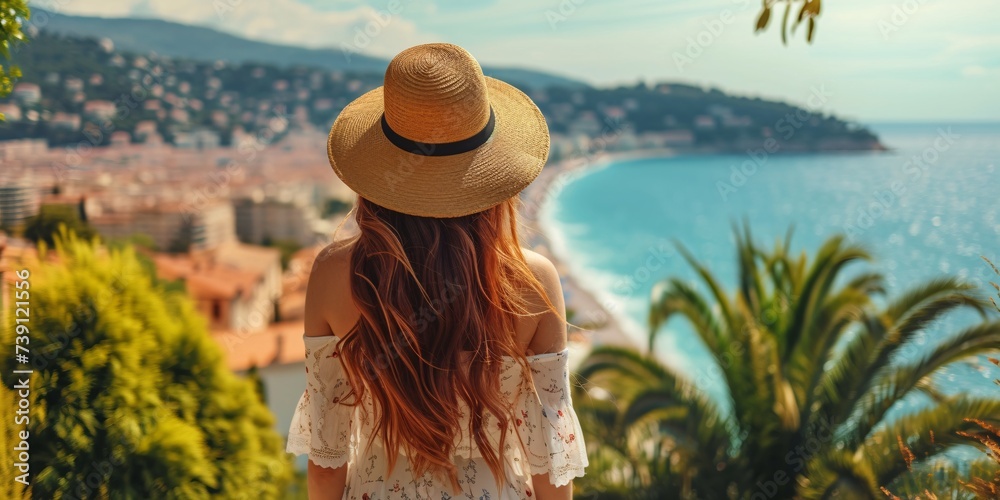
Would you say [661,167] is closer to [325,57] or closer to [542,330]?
[325,57]

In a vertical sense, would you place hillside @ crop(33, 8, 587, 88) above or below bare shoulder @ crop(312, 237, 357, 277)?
below

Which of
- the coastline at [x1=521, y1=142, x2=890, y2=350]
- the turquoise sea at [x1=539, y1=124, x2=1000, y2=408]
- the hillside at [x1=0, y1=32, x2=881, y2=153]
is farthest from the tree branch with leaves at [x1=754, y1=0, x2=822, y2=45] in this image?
the turquoise sea at [x1=539, y1=124, x2=1000, y2=408]

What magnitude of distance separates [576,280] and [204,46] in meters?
24.6

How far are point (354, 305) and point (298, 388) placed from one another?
17.6 meters

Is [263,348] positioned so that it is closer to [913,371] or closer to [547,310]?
[913,371]

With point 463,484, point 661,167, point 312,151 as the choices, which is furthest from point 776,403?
point 661,167

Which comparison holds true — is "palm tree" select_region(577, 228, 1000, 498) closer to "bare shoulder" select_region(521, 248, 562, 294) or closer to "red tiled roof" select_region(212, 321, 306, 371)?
"bare shoulder" select_region(521, 248, 562, 294)

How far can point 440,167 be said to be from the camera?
1.33 meters

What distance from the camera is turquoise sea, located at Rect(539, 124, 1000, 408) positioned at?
3812cm

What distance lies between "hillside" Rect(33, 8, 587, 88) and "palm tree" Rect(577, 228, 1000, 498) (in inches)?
1321

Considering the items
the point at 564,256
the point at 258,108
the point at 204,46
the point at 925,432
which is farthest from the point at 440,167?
→ the point at 564,256

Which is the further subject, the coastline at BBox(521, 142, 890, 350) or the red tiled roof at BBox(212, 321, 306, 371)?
the coastline at BBox(521, 142, 890, 350)

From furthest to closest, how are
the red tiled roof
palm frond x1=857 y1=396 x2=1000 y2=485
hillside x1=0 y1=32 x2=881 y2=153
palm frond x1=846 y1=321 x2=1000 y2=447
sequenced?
hillside x1=0 y1=32 x2=881 y2=153
the red tiled roof
palm frond x1=846 y1=321 x2=1000 y2=447
palm frond x1=857 y1=396 x2=1000 y2=485

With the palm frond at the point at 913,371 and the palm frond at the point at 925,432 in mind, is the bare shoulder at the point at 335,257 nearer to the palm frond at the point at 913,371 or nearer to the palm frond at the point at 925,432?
the palm frond at the point at 925,432
